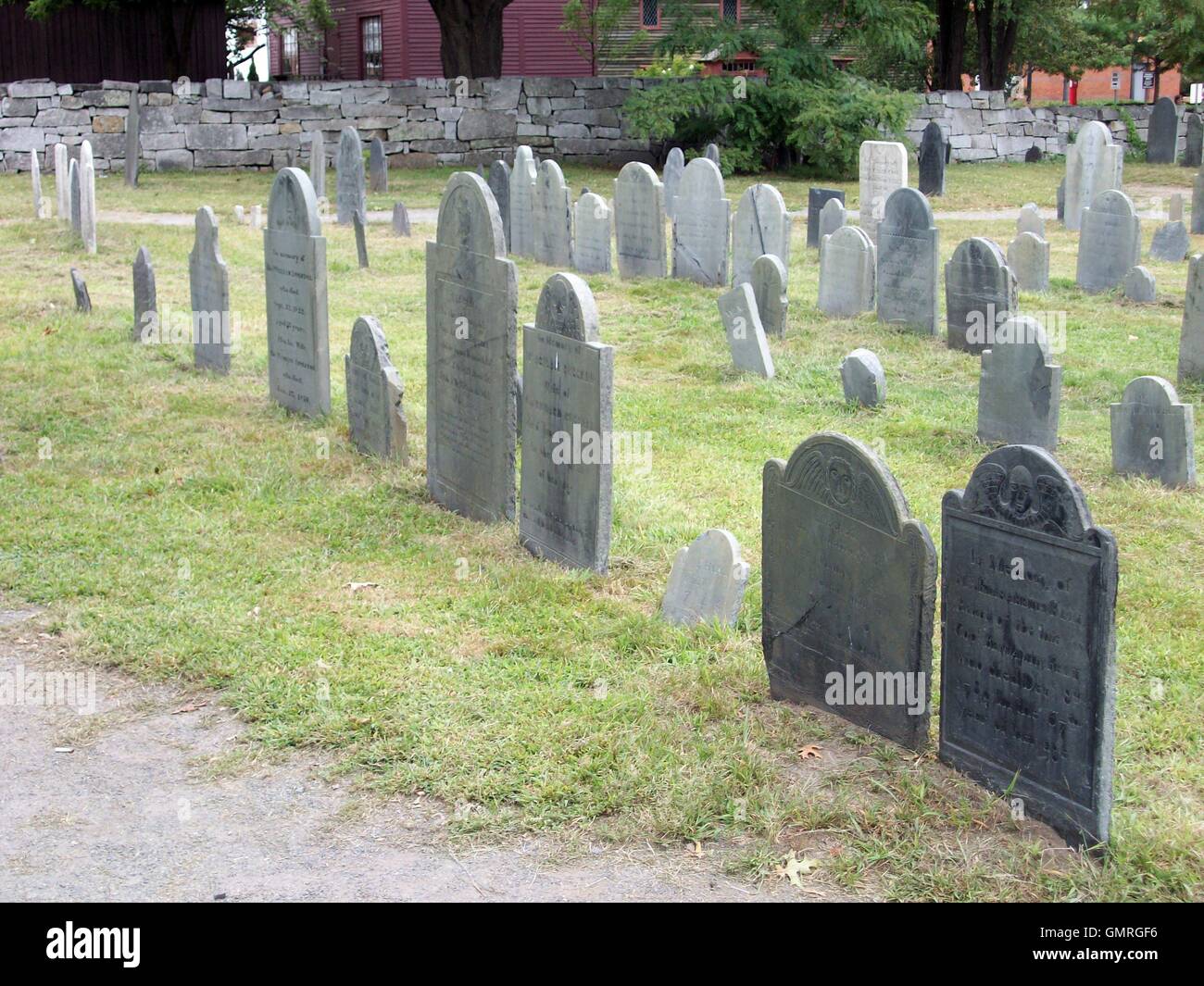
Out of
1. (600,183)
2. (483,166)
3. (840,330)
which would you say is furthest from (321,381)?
(483,166)

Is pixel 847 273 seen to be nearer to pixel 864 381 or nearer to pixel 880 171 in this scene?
pixel 864 381

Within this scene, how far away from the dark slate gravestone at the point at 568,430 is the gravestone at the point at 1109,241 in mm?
8922

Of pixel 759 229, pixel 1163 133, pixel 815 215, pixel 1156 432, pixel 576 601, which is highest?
pixel 1163 133

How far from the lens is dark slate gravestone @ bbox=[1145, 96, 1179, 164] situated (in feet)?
96.7

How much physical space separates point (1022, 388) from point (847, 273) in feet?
14.8

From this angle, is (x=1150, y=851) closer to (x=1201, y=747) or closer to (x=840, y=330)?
(x=1201, y=747)

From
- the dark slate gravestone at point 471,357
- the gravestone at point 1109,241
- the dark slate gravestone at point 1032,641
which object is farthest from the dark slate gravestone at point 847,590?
the gravestone at point 1109,241

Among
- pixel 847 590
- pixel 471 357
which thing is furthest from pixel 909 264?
pixel 847 590

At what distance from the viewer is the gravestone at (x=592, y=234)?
48.8 feet

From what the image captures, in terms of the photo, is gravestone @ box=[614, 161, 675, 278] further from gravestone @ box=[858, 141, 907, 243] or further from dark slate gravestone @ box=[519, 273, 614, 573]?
dark slate gravestone @ box=[519, 273, 614, 573]

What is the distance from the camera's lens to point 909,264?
470 inches

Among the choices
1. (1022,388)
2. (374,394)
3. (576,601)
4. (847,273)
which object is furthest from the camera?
(847,273)

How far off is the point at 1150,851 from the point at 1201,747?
0.87 m

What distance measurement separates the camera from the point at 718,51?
26250 millimetres
